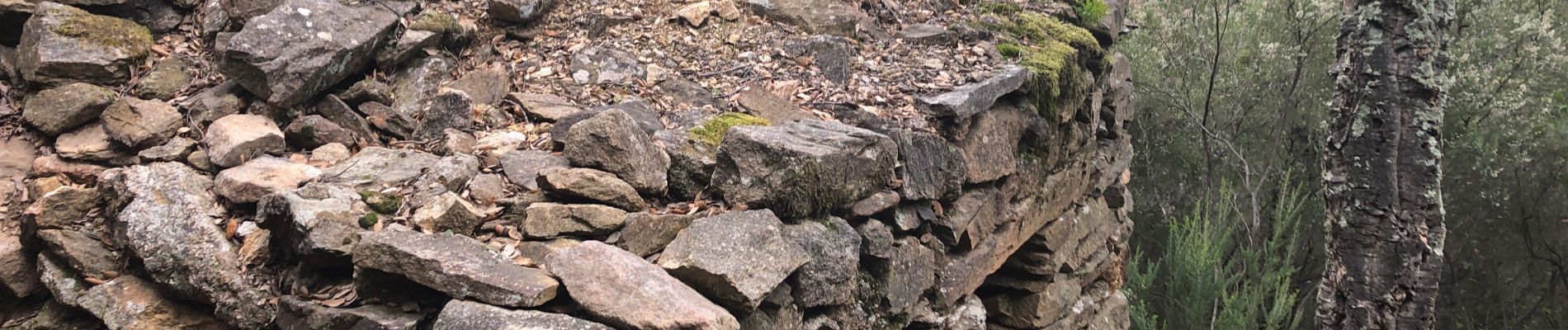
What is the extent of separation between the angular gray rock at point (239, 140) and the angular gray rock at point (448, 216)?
2.82 feet

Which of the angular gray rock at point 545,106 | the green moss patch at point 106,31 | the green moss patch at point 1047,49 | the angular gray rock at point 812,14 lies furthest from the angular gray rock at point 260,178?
the green moss patch at point 1047,49

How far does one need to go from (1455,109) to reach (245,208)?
11.6 meters

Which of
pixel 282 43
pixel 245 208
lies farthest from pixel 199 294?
pixel 282 43

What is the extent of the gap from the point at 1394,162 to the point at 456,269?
180 inches

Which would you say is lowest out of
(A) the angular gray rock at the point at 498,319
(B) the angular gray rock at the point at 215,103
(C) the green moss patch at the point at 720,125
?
(B) the angular gray rock at the point at 215,103

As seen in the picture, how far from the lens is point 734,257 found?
2.83 meters

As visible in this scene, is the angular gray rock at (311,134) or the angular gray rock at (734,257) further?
the angular gray rock at (311,134)

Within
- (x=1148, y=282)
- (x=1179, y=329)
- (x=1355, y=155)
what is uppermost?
(x=1355, y=155)

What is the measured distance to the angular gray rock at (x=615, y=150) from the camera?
3.19 m

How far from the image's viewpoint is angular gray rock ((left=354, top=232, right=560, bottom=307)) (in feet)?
7.92

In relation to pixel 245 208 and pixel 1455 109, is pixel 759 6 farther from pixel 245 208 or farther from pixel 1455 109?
pixel 1455 109

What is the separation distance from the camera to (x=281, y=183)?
3.01 meters

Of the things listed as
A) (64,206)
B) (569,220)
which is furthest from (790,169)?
(64,206)

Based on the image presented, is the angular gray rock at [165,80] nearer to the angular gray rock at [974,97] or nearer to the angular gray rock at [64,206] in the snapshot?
the angular gray rock at [64,206]
